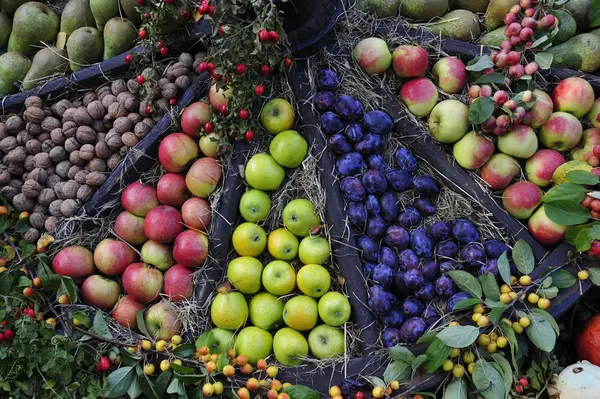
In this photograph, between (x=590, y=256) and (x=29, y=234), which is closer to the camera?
(x=590, y=256)

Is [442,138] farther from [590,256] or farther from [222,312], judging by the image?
[222,312]

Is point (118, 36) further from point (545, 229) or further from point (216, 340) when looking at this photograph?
point (545, 229)

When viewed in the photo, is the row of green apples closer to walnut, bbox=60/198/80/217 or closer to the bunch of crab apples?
the bunch of crab apples

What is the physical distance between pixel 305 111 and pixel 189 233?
0.85 m

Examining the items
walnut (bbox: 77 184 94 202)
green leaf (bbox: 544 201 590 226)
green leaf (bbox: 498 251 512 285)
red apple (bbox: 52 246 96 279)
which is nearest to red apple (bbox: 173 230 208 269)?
red apple (bbox: 52 246 96 279)

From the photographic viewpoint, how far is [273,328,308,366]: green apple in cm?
210

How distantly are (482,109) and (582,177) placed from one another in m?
0.52

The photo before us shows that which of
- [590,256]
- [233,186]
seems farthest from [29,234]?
[590,256]

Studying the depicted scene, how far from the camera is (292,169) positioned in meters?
2.36

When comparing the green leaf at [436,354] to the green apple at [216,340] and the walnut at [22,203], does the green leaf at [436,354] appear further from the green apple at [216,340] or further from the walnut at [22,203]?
the walnut at [22,203]

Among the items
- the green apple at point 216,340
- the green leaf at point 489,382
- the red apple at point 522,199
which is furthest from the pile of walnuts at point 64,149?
the green leaf at point 489,382

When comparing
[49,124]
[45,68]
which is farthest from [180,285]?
[45,68]

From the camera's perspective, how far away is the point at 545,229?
2.15 meters

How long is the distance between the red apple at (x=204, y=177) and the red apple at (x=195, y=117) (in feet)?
0.56
